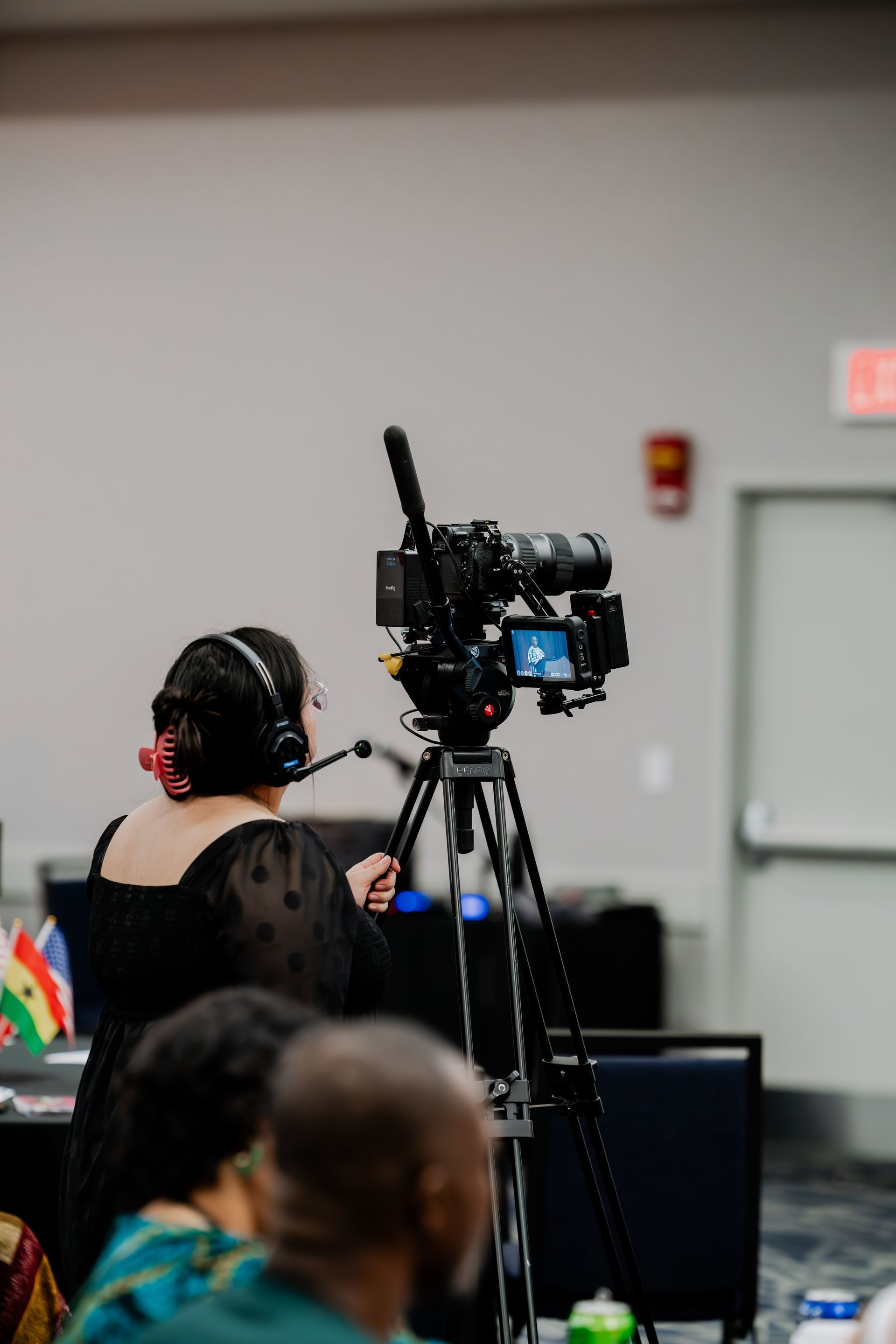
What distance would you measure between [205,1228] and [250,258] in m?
4.59

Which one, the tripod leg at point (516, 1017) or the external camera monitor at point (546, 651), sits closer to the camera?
the tripod leg at point (516, 1017)

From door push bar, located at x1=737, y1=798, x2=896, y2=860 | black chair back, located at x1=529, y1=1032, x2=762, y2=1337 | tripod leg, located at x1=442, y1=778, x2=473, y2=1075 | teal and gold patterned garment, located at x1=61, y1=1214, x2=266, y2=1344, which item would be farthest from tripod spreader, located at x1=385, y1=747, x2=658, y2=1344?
door push bar, located at x1=737, y1=798, x2=896, y2=860

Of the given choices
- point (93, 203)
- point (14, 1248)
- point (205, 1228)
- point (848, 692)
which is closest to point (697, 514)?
point (848, 692)

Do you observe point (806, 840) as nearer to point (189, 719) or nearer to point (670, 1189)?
point (670, 1189)

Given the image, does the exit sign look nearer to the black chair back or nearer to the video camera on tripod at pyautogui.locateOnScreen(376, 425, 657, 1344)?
the black chair back

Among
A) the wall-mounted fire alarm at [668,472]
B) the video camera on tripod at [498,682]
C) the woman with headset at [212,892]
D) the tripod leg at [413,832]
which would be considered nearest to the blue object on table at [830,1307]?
the video camera on tripod at [498,682]

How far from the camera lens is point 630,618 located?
16.4ft

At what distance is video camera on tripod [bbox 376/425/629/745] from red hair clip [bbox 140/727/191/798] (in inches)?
17.4

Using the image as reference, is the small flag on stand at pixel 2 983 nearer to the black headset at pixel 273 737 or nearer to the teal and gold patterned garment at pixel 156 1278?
the black headset at pixel 273 737

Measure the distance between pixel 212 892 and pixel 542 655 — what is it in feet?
2.05

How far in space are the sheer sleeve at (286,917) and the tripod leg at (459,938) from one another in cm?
31

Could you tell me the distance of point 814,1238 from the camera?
3926mm

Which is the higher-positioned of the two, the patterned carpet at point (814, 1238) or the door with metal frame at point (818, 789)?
the door with metal frame at point (818, 789)

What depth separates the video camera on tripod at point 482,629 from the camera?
6.50 ft
